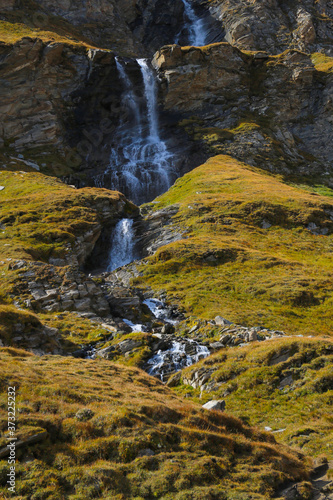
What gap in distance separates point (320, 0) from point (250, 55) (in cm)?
5828

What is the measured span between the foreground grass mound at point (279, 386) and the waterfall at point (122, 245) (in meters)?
30.6

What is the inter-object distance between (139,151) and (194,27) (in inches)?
3470

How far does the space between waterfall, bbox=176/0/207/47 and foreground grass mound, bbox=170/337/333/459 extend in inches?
5442

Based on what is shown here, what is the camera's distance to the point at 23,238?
4128cm

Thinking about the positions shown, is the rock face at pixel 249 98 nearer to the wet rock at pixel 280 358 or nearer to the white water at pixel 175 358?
the white water at pixel 175 358

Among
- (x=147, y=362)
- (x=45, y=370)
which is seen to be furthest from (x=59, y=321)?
(x=45, y=370)

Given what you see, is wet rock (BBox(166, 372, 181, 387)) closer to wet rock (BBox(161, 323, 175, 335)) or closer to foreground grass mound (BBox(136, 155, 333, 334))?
wet rock (BBox(161, 323, 175, 335))

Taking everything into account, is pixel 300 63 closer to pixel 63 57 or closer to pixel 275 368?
pixel 63 57

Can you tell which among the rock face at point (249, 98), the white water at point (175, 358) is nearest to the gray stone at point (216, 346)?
the white water at point (175, 358)

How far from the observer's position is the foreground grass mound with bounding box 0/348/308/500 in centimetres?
841

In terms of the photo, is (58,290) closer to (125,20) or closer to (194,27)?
(194,27)

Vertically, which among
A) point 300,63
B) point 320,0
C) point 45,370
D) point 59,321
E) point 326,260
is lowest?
point 326,260

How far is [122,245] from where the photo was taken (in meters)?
51.5

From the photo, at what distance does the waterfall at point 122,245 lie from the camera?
162ft
